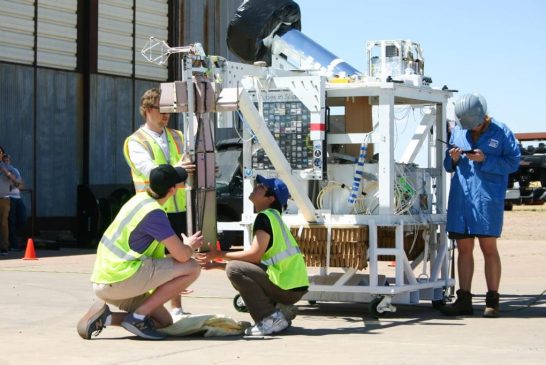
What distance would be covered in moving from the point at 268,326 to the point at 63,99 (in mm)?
15993

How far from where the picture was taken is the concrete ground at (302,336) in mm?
7555

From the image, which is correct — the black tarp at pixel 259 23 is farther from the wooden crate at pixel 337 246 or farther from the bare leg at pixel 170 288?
the bare leg at pixel 170 288

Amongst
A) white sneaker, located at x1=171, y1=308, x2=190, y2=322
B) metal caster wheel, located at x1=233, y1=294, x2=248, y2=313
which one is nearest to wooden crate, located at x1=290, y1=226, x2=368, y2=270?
metal caster wheel, located at x1=233, y1=294, x2=248, y2=313

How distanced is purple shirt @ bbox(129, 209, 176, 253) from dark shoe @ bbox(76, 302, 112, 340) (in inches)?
20.2

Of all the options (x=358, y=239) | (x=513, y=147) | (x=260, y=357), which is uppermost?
(x=513, y=147)

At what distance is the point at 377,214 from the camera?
34.2ft

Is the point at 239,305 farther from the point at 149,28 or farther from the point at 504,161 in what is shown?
the point at 149,28

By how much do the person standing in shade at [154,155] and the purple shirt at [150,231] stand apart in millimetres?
Result: 940

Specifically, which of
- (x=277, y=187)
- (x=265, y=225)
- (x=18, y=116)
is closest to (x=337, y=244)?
(x=277, y=187)

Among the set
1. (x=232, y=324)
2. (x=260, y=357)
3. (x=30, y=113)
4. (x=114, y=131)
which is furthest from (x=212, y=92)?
(x=114, y=131)

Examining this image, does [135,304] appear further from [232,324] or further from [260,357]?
[260,357]

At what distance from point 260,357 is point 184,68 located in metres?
2.86

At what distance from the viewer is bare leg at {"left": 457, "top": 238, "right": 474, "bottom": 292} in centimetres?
1062

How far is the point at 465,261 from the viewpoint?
10719mm
